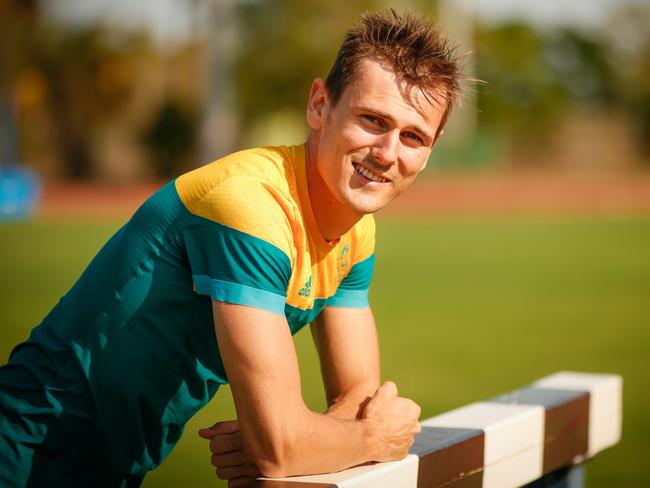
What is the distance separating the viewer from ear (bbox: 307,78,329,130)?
8.69 feet

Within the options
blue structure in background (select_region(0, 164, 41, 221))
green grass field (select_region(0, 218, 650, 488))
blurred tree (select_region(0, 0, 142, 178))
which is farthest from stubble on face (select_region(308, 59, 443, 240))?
blurred tree (select_region(0, 0, 142, 178))

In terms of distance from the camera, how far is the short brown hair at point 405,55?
2527 mm

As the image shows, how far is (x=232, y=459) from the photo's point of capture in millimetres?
2428

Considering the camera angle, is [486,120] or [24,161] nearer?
[24,161]

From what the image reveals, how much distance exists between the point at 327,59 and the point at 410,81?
40045 mm

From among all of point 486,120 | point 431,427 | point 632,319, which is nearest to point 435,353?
point 632,319

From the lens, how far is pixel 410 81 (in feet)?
8.25

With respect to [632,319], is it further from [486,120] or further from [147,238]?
[486,120]

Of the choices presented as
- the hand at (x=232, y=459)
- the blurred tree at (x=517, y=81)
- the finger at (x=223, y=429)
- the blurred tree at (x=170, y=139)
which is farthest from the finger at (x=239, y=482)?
the blurred tree at (x=517, y=81)

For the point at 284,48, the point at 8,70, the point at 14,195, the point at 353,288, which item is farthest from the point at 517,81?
the point at 353,288

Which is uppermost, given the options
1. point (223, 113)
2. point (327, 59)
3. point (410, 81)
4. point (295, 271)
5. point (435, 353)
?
point (327, 59)

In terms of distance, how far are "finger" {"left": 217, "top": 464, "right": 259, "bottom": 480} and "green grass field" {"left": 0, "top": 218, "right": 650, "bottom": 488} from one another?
2.40 meters

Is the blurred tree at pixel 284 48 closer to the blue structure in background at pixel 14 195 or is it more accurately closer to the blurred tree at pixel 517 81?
the blurred tree at pixel 517 81

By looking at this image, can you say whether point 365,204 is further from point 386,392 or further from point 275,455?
point 275,455
